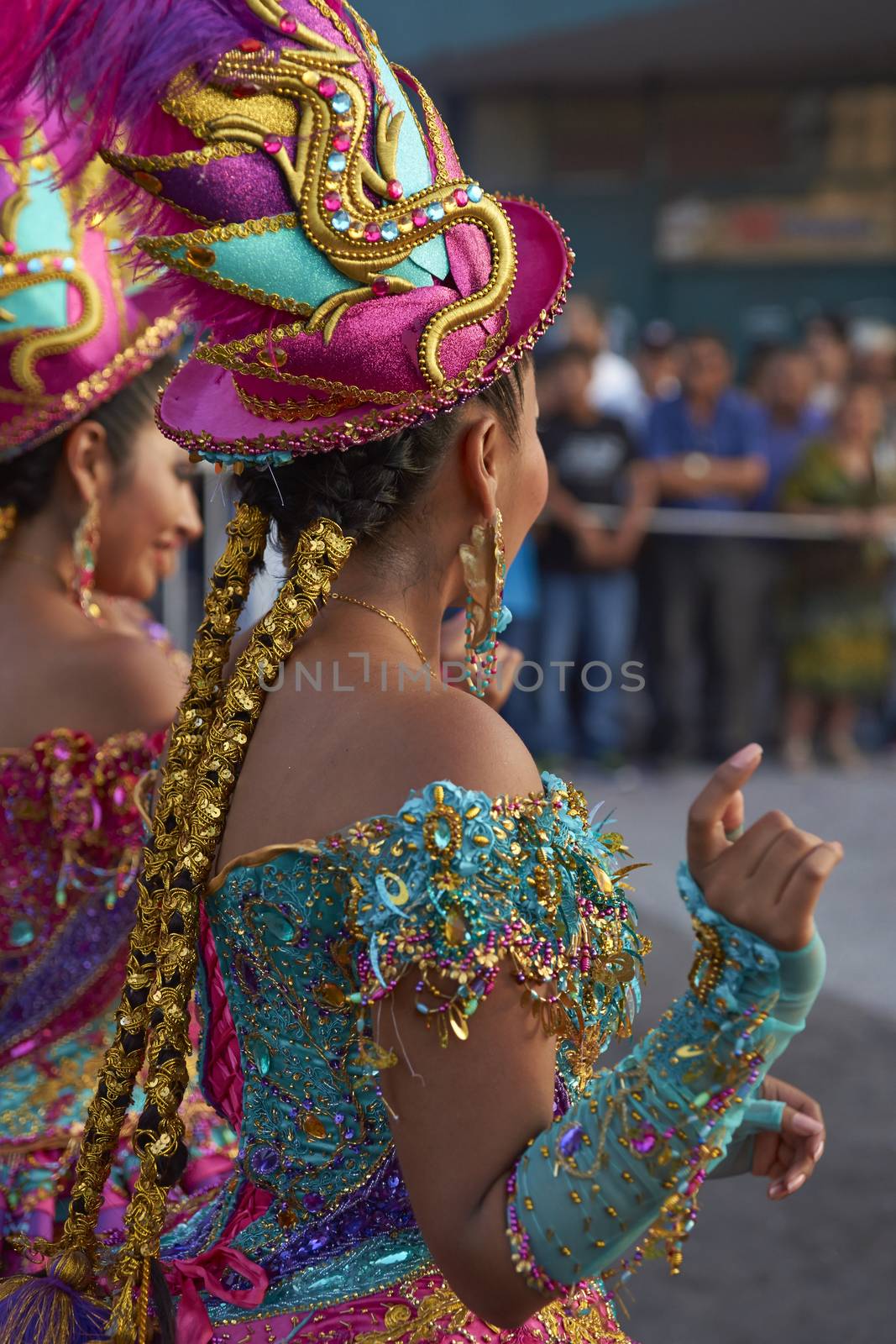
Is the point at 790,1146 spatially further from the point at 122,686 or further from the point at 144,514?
the point at 144,514

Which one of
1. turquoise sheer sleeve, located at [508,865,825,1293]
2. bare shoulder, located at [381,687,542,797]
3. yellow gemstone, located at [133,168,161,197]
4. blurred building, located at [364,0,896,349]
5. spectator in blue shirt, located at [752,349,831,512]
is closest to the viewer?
turquoise sheer sleeve, located at [508,865,825,1293]

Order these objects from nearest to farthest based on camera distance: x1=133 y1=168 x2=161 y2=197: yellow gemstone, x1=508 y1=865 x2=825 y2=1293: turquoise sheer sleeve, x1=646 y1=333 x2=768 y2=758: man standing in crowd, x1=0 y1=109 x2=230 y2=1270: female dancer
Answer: x1=508 y1=865 x2=825 y2=1293: turquoise sheer sleeve
x1=133 y1=168 x2=161 y2=197: yellow gemstone
x1=0 y1=109 x2=230 y2=1270: female dancer
x1=646 y1=333 x2=768 y2=758: man standing in crowd

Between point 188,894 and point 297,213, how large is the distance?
0.68 meters

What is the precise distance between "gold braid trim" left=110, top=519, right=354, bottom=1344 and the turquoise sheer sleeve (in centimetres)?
42

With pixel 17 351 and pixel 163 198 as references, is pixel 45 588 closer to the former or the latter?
pixel 17 351

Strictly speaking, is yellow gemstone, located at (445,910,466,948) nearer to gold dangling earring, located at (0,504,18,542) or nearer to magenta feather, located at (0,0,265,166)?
magenta feather, located at (0,0,265,166)

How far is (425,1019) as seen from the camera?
1.29m

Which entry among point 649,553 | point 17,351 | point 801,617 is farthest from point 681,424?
point 17,351

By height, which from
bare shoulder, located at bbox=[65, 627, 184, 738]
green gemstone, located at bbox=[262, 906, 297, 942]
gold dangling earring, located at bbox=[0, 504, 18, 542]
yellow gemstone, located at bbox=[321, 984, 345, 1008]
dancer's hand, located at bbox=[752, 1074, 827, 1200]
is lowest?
dancer's hand, located at bbox=[752, 1074, 827, 1200]

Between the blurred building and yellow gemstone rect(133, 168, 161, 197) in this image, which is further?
the blurred building

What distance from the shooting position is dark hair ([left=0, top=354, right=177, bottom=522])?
7.75 ft

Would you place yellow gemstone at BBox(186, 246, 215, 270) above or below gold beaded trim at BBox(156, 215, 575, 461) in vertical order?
above

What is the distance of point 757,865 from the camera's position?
1284 millimetres

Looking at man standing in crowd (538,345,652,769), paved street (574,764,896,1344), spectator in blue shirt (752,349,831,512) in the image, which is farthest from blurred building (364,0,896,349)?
paved street (574,764,896,1344)
